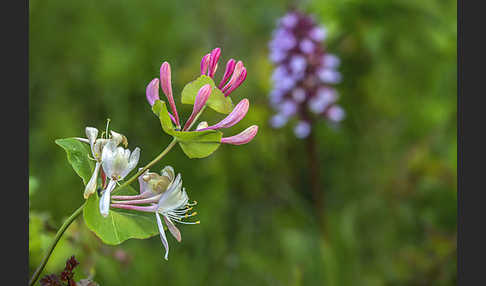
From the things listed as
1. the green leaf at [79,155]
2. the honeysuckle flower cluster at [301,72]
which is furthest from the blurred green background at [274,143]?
the green leaf at [79,155]

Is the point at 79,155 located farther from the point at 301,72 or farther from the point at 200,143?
the point at 301,72

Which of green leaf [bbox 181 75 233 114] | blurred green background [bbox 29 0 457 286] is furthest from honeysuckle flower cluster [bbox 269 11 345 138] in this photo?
green leaf [bbox 181 75 233 114]

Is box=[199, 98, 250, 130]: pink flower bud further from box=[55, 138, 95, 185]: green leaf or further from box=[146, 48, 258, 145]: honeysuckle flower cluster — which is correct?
box=[55, 138, 95, 185]: green leaf

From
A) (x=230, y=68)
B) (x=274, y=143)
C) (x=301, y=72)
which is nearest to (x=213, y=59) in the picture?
(x=230, y=68)

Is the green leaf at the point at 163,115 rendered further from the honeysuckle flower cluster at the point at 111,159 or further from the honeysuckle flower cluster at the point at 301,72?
the honeysuckle flower cluster at the point at 301,72

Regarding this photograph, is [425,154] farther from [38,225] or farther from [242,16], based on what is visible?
[38,225]

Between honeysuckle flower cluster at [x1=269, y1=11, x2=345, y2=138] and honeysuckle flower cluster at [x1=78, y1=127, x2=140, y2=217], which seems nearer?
honeysuckle flower cluster at [x1=78, y1=127, x2=140, y2=217]
